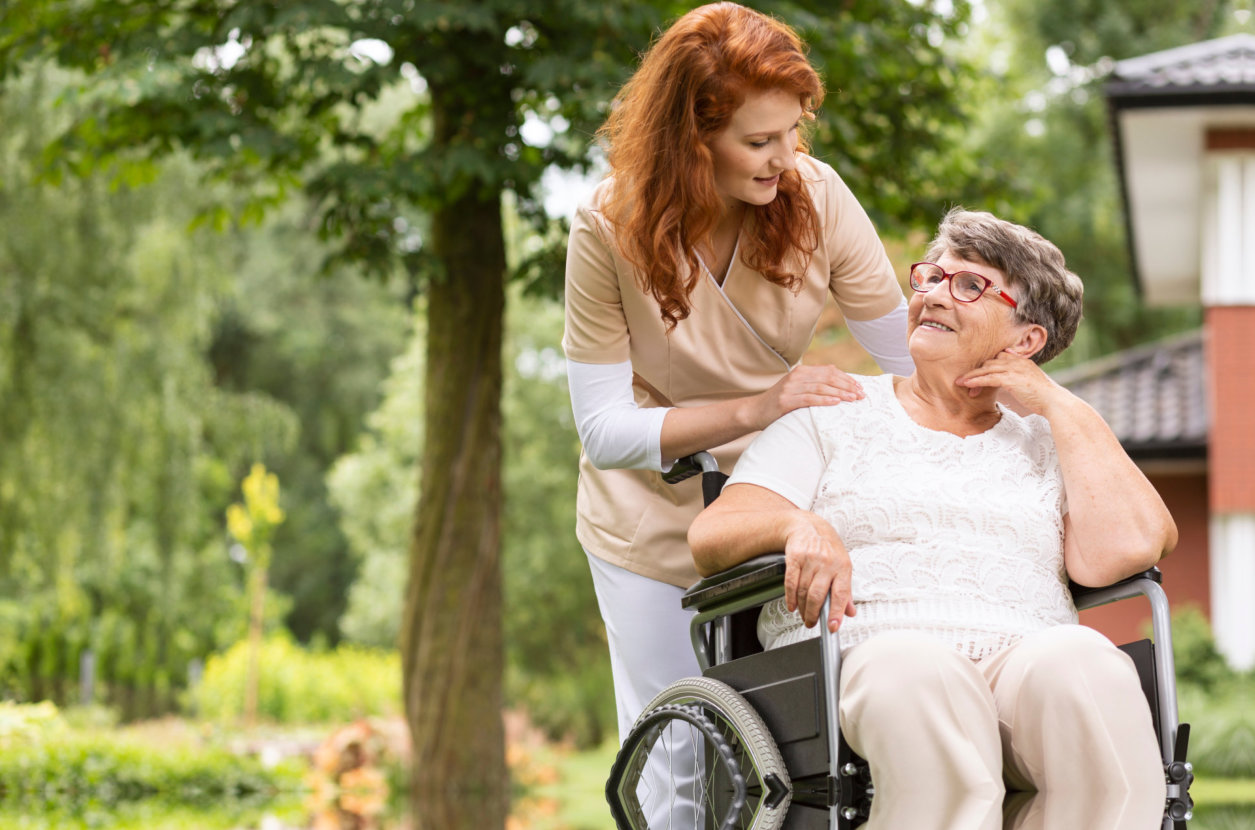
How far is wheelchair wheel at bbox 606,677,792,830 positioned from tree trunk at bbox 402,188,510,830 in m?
3.88

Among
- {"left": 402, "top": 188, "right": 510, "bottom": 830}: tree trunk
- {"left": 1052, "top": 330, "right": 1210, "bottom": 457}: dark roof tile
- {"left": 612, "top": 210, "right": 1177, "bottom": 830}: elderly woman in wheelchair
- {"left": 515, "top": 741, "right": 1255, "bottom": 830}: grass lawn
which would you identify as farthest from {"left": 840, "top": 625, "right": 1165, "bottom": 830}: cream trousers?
{"left": 1052, "top": 330, "right": 1210, "bottom": 457}: dark roof tile

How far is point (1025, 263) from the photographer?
2330mm

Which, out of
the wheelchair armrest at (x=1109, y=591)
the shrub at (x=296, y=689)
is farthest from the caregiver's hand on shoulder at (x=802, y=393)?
the shrub at (x=296, y=689)

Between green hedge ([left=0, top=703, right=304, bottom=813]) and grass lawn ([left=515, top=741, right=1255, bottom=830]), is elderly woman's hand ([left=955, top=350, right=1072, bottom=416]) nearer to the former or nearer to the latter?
grass lawn ([left=515, top=741, right=1255, bottom=830])

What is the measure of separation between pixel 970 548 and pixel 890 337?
1.99 ft

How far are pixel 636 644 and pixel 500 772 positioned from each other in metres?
4.05

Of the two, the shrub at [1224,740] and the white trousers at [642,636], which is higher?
the white trousers at [642,636]

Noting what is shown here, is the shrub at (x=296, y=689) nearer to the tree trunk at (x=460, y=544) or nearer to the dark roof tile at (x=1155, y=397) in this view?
the dark roof tile at (x=1155, y=397)

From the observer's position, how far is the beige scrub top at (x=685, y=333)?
2.46 m

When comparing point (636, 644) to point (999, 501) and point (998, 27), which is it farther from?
point (998, 27)

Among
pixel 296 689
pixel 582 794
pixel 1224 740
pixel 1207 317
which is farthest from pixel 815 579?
pixel 296 689

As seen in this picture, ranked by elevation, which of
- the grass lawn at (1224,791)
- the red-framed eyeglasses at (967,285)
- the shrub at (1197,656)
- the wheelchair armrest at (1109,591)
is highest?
the red-framed eyeglasses at (967,285)

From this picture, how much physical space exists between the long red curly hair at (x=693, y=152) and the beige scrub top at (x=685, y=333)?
40 mm

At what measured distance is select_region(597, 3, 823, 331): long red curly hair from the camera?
229 cm
